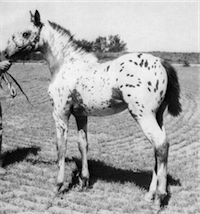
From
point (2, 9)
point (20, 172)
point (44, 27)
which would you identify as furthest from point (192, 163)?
point (2, 9)

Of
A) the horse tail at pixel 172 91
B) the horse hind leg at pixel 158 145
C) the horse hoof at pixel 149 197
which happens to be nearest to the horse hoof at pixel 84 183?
the horse hoof at pixel 149 197

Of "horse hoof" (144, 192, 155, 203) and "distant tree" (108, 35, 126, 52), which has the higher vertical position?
"distant tree" (108, 35, 126, 52)

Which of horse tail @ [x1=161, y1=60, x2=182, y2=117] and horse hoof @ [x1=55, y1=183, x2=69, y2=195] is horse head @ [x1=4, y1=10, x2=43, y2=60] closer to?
horse tail @ [x1=161, y1=60, x2=182, y2=117]

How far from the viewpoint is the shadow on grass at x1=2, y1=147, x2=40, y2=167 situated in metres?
6.17

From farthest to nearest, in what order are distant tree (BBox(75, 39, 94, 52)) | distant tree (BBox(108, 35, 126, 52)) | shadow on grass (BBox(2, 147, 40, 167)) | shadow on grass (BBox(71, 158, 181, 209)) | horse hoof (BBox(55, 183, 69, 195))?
1. distant tree (BBox(108, 35, 126, 52))
2. shadow on grass (BBox(2, 147, 40, 167))
3. shadow on grass (BBox(71, 158, 181, 209))
4. distant tree (BBox(75, 39, 94, 52))
5. horse hoof (BBox(55, 183, 69, 195))

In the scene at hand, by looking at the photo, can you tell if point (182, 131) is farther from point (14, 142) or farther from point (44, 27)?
point (44, 27)

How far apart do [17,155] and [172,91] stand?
3.91m

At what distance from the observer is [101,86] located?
14.0ft

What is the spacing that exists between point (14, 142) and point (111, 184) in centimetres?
374

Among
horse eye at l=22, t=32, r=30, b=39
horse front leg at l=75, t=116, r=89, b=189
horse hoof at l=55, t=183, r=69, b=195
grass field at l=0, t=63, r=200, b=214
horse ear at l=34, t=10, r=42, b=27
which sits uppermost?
horse ear at l=34, t=10, r=42, b=27

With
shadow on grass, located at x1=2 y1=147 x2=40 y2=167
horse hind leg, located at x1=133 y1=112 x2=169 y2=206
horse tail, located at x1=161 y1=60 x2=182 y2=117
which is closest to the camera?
horse hind leg, located at x1=133 y1=112 x2=169 y2=206

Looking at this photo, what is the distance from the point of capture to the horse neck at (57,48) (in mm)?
4914

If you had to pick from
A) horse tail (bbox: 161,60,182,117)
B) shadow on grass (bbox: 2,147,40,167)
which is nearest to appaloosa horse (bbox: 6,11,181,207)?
horse tail (bbox: 161,60,182,117)

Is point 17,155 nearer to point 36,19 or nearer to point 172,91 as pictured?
point 36,19
